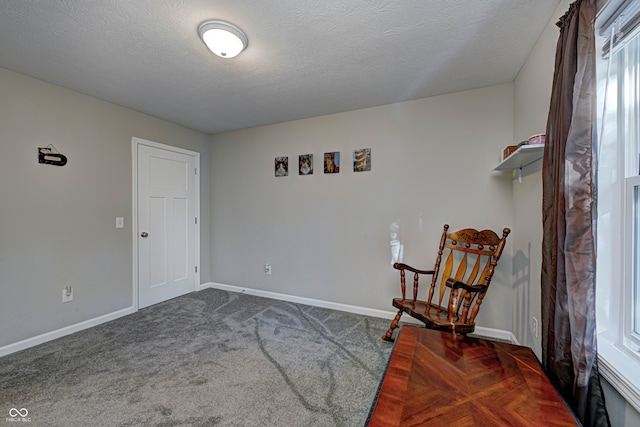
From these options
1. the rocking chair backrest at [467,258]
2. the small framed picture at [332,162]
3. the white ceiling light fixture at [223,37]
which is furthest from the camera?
the small framed picture at [332,162]

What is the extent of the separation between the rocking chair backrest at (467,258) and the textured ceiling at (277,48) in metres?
1.33

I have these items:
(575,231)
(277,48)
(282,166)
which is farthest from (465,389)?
(282,166)

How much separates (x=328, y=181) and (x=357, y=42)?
1.57 metres

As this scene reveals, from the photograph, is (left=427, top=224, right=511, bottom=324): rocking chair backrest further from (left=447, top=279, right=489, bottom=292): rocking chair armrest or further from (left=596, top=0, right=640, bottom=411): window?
(left=596, top=0, right=640, bottom=411): window

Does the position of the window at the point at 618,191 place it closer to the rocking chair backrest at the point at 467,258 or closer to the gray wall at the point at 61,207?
the rocking chair backrest at the point at 467,258

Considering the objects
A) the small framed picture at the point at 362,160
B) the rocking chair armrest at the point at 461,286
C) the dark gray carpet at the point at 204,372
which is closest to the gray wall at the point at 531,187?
the rocking chair armrest at the point at 461,286

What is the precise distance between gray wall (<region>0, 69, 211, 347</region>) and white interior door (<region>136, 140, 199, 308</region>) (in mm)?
153

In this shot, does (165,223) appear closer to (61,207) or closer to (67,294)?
(61,207)

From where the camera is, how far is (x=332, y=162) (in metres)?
3.11

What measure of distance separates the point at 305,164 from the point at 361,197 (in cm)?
82

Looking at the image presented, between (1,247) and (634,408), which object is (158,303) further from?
(634,408)

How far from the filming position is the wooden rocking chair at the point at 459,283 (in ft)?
6.07

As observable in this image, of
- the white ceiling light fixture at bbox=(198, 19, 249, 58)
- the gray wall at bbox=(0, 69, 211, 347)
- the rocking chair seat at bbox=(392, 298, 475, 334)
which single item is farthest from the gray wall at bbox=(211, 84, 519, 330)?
the white ceiling light fixture at bbox=(198, 19, 249, 58)

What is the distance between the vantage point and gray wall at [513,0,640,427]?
164cm
